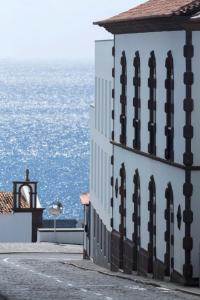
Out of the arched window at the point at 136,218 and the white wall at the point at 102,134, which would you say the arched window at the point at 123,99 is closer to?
the arched window at the point at 136,218

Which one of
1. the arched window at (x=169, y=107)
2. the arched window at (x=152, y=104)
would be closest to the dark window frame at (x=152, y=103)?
the arched window at (x=152, y=104)

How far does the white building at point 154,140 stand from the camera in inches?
1730

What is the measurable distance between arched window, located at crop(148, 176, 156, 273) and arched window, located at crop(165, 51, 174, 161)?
8.17ft

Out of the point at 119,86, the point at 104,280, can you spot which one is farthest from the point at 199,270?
the point at 119,86

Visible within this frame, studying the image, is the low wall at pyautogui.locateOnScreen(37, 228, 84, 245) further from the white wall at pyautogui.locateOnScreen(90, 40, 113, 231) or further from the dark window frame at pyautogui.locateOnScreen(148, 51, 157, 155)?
the dark window frame at pyautogui.locateOnScreen(148, 51, 157, 155)

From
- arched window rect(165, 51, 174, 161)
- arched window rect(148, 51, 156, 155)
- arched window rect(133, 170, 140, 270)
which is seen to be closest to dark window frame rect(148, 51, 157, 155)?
arched window rect(148, 51, 156, 155)

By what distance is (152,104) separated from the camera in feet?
161

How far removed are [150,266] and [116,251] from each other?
7.67m

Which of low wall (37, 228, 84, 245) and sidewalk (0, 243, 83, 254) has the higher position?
sidewalk (0, 243, 83, 254)

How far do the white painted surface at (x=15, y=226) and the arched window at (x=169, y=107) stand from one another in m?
63.0

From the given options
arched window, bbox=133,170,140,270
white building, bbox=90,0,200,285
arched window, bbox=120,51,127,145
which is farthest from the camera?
arched window, bbox=120,51,127,145

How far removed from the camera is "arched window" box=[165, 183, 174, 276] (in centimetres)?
4591

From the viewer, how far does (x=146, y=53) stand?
49656mm

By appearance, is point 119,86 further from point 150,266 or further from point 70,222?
point 70,222
